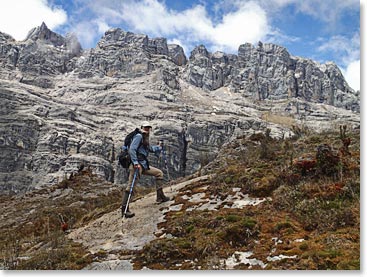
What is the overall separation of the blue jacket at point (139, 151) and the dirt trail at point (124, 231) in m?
1.34

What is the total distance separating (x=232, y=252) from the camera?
24.8 feet

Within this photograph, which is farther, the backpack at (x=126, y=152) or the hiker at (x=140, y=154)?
the backpack at (x=126, y=152)

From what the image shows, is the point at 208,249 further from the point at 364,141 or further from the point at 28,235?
the point at 28,235

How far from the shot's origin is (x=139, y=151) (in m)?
10.7

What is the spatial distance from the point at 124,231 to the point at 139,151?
2.12 m

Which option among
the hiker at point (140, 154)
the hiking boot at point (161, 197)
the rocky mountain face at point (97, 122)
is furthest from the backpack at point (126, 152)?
the rocky mountain face at point (97, 122)

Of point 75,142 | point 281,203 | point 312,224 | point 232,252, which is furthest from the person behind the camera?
point 75,142

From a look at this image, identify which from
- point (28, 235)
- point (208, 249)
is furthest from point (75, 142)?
point (208, 249)

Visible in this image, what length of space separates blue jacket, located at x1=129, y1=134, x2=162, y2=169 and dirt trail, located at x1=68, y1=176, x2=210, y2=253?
52.8 inches

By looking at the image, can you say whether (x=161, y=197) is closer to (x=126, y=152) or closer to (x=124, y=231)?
(x=126, y=152)

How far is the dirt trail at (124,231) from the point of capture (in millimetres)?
8828

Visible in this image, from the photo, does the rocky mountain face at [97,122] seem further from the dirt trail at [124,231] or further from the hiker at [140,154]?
the hiker at [140,154]

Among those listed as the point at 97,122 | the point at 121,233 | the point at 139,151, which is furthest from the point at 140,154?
the point at 97,122

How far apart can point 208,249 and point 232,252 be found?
455 millimetres
